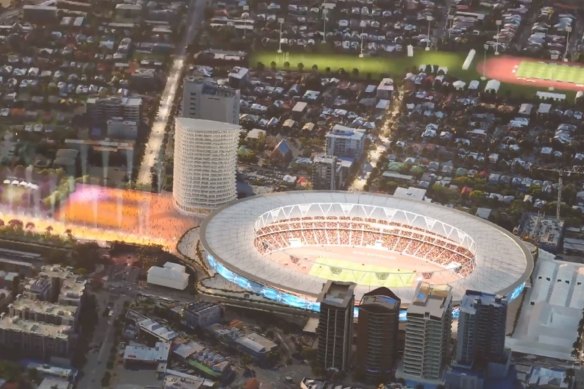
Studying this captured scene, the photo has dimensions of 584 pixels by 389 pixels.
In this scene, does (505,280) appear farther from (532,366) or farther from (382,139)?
(382,139)

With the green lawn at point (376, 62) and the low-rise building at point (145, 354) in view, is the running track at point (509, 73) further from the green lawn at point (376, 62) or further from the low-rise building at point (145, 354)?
the low-rise building at point (145, 354)

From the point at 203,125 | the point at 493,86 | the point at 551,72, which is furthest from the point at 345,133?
the point at 551,72

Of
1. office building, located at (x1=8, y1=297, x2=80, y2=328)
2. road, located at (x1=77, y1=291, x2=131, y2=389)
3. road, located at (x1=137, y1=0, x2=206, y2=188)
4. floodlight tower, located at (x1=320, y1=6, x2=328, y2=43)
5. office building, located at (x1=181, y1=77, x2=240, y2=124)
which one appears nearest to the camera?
road, located at (x1=77, y1=291, x2=131, y2=389)

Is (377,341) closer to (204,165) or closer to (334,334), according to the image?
(334,334)

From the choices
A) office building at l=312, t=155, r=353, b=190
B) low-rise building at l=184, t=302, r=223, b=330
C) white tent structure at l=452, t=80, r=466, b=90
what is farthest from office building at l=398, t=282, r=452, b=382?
→ white tent structure at l=452, t=80, r=466, b=90

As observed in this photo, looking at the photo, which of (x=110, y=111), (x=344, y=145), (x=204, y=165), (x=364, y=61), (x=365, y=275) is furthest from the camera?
(x=364, y=61)

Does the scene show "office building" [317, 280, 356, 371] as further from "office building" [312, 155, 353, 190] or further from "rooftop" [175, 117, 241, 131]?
"office building" [312, 155, 353, 190]
